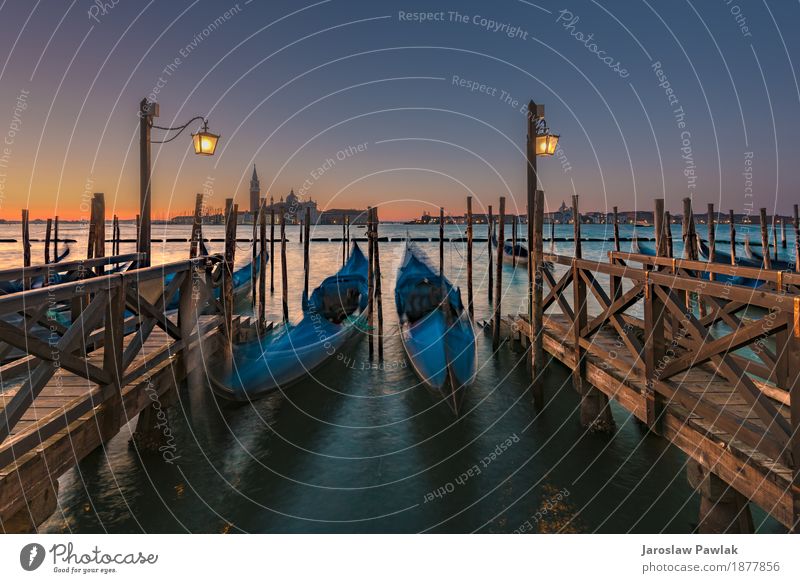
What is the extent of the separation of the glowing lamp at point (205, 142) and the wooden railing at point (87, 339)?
188 cm

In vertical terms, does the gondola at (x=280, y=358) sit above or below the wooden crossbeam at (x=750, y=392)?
below

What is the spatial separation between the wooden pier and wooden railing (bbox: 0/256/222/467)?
15.4ft

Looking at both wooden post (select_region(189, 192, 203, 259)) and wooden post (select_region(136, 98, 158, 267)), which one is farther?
wooden post (select_region(189, 192, 203, 259))

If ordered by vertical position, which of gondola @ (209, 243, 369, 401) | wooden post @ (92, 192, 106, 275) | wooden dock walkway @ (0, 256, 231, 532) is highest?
wooden post @ (92, 192, 106, 275)

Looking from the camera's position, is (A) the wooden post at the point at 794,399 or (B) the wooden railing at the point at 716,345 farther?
(B) the wooden railing at the point at 716,345

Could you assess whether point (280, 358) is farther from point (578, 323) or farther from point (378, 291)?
point (578, 323)

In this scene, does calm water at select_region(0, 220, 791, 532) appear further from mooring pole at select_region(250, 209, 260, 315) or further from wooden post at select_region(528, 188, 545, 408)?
mooring pole at select_region(250, 209, 260, 315)

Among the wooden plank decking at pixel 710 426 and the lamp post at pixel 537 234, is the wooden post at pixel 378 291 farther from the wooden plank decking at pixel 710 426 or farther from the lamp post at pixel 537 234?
the wooden plank decking at pixel 710 426

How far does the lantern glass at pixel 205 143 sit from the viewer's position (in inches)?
278

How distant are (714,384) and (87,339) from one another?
256 inches

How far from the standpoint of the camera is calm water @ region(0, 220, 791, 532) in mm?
4785

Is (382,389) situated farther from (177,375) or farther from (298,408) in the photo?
(177,375)

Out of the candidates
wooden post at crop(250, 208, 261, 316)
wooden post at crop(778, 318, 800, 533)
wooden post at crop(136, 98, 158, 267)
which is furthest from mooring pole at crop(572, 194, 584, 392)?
wooden post at crop(250, 208, 261, 316)

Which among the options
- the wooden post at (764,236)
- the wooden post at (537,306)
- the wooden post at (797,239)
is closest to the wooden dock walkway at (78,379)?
the wooden post at (537,306)
